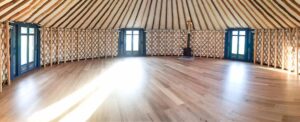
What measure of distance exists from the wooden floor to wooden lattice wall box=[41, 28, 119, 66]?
7.30 ft

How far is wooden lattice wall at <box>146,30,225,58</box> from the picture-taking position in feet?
43.1

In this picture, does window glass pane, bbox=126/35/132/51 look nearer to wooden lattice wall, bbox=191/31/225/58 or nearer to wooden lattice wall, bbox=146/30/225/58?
wooden lattice wall, bbox=146/30/225/58

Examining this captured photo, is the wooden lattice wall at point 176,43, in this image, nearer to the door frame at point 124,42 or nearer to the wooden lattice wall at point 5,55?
the door frame at point 124,42

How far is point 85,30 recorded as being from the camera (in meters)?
11.5

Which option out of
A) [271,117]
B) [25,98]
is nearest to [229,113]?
[271,117]

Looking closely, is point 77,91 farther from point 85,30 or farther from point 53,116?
point 85,30

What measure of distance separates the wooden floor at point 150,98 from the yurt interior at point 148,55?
0.02 meters

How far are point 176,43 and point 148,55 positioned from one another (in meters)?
1.59

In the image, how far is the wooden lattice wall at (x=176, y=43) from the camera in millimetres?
13125

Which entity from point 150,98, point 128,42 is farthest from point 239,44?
point 150,98

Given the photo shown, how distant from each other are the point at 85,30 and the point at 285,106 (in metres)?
8.92

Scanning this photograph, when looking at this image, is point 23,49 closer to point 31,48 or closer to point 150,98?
point 31,48

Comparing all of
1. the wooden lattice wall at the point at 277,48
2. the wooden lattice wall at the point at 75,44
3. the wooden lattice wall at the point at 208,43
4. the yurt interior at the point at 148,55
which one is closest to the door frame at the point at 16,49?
the yurt interior at the point at 148,55

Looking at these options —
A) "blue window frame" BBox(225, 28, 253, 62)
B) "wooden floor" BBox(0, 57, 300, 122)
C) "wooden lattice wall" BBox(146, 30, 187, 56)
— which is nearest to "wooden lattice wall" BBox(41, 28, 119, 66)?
"wooden lattice wall" BBox(146, 30, 187, 56)
